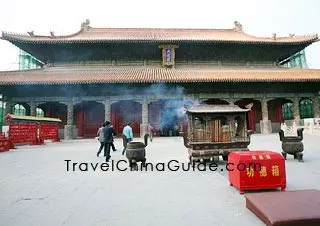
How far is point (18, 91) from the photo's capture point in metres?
15.9

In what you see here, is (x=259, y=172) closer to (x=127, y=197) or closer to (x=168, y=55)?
(x=127, y=197)

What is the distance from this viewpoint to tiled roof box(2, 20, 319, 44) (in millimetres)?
16422

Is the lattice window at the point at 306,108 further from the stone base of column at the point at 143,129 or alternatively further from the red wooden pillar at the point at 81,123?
the red wooden pillar at the point at 81,123

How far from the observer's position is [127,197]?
11.3 feet

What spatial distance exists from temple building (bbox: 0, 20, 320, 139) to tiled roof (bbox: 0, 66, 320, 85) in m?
0.06

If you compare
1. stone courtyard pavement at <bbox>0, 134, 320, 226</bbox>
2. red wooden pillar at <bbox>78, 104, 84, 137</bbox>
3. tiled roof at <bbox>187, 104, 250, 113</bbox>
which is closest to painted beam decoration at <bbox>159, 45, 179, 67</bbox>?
red wooden pillar at <bbox>78, 104, 84, 137</bbox>

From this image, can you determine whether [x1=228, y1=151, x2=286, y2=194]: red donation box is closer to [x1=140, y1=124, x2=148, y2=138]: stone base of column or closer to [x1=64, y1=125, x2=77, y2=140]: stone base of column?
[x1=140, y1=124, x2=148, y2=138]: stone base of column

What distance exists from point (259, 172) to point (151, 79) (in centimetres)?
1181

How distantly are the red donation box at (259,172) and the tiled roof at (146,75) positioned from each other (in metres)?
11.6

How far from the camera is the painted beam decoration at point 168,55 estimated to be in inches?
669

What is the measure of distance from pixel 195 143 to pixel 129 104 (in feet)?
Answer: 39.9

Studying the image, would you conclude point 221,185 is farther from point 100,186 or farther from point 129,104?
point 129,104

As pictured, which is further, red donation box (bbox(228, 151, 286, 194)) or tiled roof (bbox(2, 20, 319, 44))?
tiled roof (bbox(2, 20, 319, 44))

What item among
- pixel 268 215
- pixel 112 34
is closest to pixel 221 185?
pixel 268 215
